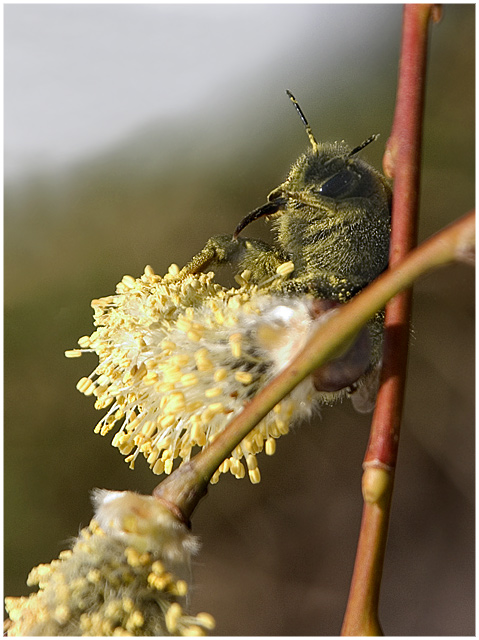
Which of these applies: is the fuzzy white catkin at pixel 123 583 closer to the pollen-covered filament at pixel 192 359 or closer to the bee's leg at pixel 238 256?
the pollen-covered filament at pixel 192 359

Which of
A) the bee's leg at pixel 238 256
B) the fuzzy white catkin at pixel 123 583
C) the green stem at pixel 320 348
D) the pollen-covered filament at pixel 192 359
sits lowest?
the fuzzy white catkin at pixel 123 583

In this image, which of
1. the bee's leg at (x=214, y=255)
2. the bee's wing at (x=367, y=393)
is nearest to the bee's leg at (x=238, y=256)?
the bee's leg at (x=214, y=255)

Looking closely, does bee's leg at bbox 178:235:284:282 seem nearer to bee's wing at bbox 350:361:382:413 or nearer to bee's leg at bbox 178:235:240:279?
bee's leg at bbox 178:235:240:279

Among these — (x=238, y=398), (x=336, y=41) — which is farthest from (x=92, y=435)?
(x=336, y=41)

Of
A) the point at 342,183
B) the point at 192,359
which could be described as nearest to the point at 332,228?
the point at 342,183

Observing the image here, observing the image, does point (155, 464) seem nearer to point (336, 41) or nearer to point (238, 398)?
point (238, 398)

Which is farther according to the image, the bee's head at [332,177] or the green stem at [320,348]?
the bee's head at [332,177]

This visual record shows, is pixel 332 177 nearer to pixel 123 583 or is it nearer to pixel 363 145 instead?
pixel 363 145

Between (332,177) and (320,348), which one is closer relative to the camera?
(320,348)

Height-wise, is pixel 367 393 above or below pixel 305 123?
below
